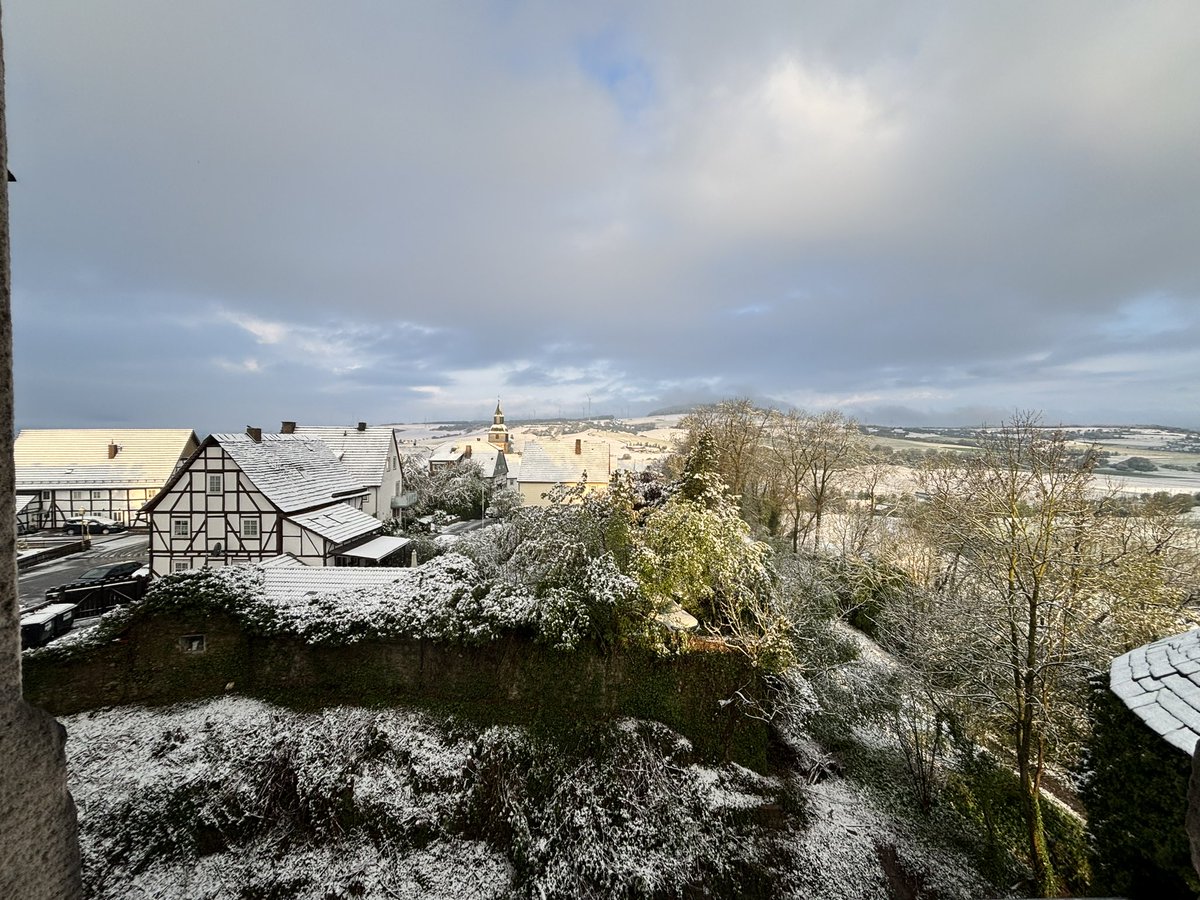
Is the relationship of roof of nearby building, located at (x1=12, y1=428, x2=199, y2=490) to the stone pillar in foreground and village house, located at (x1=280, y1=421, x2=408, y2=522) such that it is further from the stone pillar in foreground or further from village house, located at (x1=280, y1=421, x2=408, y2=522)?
the stone pillar in foreground

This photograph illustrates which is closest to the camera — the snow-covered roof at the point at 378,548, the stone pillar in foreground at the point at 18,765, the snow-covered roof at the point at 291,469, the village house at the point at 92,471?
the stone pillar in foreground at the point at 18,765

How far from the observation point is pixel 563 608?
28.5 ft

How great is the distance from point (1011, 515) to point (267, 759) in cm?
1242

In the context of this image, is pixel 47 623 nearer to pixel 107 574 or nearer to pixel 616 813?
pixel 107 574

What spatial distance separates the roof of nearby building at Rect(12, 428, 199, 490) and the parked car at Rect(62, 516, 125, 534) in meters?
2.02

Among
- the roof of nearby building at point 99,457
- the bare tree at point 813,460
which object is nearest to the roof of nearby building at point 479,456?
the roof of nearby building at point 99,457

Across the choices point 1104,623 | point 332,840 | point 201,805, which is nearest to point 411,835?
point 332,840

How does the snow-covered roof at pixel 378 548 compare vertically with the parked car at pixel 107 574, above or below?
above

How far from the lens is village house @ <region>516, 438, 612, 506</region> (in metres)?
33.4

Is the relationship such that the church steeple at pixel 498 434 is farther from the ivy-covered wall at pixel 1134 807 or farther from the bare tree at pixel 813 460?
the ivy-covered wall at pixel 1134 807

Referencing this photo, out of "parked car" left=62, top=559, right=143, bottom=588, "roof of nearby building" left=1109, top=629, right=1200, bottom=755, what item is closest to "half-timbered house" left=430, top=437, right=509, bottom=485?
"parked car" left=62, top=559, right=143, bottom=588

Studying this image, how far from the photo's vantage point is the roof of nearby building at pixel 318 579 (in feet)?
30.6

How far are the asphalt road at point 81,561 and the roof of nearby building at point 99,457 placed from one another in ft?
13.4

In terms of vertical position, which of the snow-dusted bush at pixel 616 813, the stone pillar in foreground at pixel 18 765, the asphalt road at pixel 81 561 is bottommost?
the snow-dusted bush at pixel 616 813
